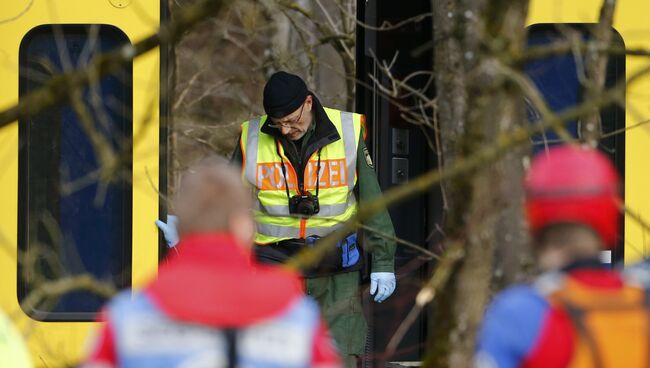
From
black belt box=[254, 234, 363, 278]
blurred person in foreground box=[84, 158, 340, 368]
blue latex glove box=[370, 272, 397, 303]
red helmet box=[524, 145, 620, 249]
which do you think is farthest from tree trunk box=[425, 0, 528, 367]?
blue latex glove box=[370, 272, 397, 303]

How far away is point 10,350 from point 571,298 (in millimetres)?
1066

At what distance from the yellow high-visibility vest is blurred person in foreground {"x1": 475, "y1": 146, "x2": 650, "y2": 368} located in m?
2.92

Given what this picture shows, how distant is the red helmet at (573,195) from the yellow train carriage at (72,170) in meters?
2.53

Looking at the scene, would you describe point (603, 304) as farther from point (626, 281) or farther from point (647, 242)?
point (647, 242)

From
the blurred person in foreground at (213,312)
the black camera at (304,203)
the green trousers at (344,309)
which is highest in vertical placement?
the black camera at (304,203)

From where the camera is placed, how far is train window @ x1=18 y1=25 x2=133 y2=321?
15.8 feet

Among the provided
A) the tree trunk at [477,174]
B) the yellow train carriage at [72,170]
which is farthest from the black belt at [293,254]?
the tree trunk at [477,174]

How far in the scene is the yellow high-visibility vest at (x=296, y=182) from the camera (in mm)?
5367

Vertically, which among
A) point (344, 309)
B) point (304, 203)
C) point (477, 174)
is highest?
point (477, 174)

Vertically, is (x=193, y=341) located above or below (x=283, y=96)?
below

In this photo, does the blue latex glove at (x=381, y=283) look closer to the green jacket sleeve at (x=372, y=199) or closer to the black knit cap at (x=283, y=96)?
the green jacket sleeve at (x=372, y=199)

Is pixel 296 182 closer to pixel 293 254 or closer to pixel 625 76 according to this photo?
pixel 293 254

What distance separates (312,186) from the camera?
537cm

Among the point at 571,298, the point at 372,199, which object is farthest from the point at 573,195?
the point at 372,199
